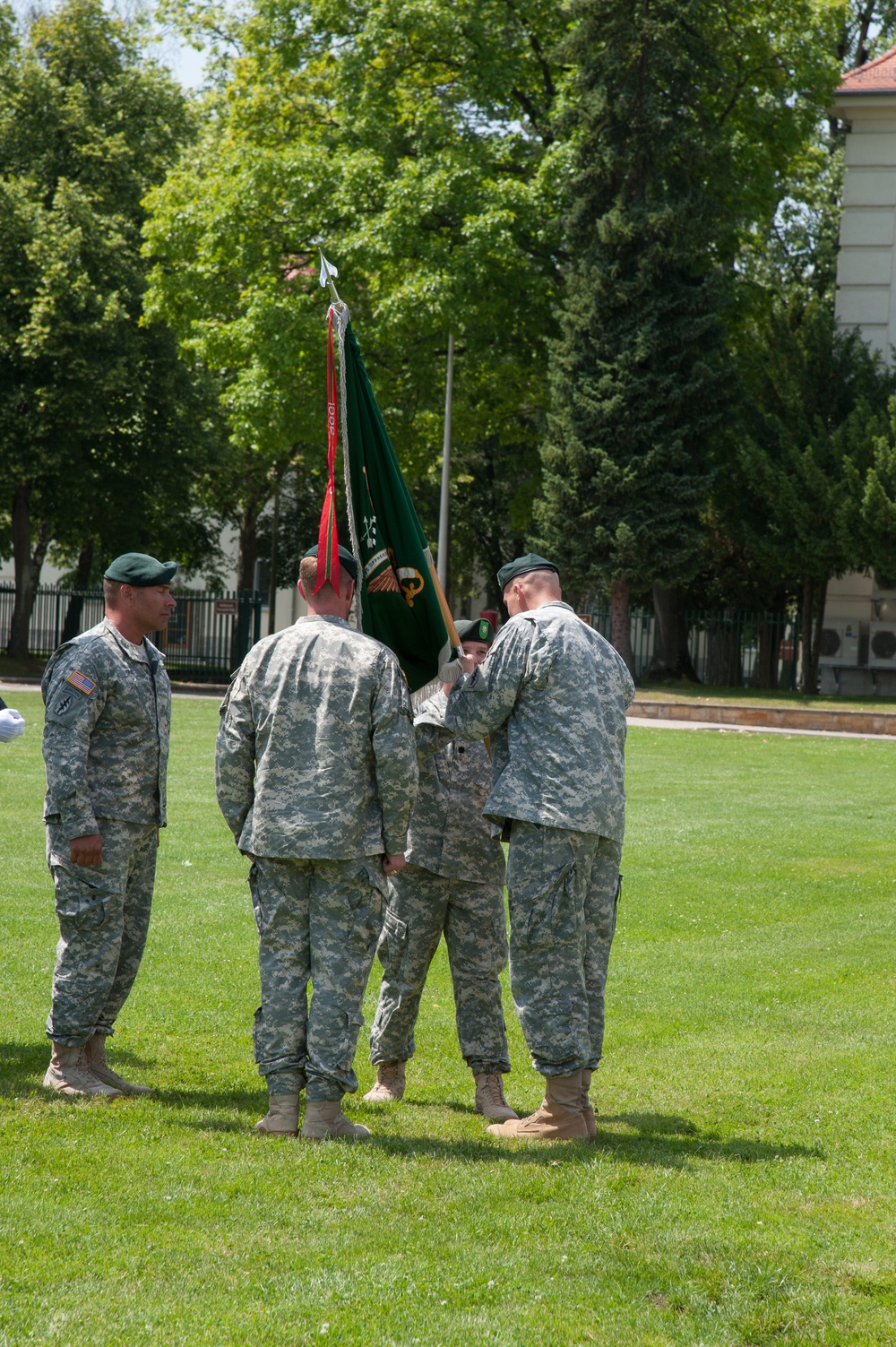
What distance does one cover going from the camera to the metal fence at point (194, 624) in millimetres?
38188

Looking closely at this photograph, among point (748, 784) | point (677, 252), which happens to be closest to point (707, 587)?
point (677, 252)

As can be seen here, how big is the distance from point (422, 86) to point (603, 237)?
21.4 ft

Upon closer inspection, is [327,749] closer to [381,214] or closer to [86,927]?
[86,927]

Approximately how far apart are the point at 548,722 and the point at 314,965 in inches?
51.0

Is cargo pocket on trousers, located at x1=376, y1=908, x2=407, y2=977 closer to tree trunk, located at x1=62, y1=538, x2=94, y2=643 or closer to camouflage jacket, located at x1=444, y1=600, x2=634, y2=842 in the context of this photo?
camouflage jacket, located at x1=444, y1=600, x2=634, y2=842

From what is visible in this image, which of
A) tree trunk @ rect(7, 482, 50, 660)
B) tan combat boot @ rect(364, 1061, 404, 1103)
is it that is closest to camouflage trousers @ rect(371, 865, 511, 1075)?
tan combat boot @ rect(364, 1061, 404, 1103)

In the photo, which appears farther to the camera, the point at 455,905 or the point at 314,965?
the point at 455,905

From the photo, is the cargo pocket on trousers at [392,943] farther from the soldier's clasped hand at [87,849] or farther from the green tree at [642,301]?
the green tree at [642,301]

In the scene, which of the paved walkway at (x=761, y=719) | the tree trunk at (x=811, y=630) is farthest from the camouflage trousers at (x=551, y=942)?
the tree trunk at (x=811, y=630)

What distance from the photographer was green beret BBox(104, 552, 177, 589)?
5.80m

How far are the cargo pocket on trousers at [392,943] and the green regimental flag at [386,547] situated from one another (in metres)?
0.99

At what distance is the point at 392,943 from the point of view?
5.77 metres

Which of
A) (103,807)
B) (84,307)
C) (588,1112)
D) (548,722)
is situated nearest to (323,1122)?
(588,1112)

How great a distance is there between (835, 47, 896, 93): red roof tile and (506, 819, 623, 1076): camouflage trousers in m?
32.8
